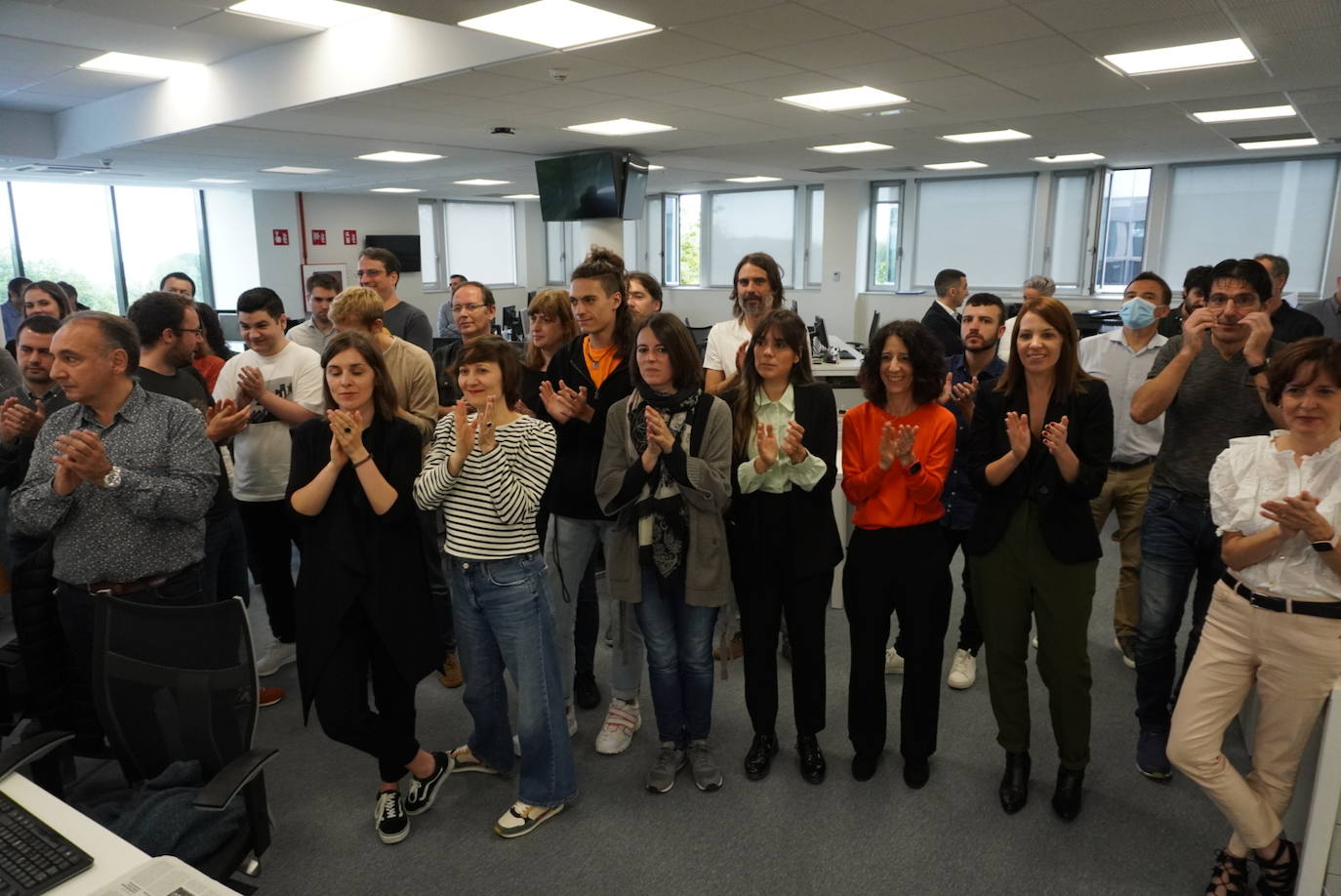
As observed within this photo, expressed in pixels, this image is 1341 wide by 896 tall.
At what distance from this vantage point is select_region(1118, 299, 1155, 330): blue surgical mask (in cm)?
330

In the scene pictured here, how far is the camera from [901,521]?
Answer: 100 inches

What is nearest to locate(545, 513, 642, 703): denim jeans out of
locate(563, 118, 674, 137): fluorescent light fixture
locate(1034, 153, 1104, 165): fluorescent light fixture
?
locate(563, 118, 674, 137): fluorescent light fixture

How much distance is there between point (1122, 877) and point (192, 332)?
3.57 meters

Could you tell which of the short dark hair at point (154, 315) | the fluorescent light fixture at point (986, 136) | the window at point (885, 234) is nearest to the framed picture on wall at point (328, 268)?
the window at point (885, 234)

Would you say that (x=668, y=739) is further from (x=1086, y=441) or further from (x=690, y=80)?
(x=690, y=80)

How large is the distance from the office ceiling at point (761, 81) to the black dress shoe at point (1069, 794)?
115 inches

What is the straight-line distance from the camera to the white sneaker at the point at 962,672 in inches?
134

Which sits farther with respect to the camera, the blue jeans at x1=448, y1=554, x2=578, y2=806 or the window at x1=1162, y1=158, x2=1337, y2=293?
the window at x1=1162, y1=158, x2=1337, y2=293

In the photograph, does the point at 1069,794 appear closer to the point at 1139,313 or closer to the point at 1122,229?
the point at 1139,313

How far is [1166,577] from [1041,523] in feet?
1.99

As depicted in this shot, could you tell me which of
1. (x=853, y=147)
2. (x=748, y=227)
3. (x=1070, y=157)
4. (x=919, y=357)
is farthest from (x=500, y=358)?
(x=748, y=227)

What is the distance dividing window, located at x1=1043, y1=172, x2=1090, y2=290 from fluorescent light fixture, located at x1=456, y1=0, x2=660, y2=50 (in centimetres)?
819

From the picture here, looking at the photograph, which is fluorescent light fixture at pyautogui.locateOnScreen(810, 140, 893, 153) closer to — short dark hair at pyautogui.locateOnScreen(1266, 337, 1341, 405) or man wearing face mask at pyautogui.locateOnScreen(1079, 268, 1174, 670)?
man wearing face mask at pyautogui.locateOnScreen(1079, 268, 1174, 670)

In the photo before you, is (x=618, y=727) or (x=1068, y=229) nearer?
(x=618, y=727)
